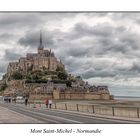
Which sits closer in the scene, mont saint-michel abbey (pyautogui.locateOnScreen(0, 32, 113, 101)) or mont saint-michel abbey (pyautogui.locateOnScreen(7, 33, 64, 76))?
mont saint-michel abbey (pyautogui.locateOnScreen(7, 33, 64, 76))

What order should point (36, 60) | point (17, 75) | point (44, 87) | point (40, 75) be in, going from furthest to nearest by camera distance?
point (44, 87) < point (40, 75) < point (17, 75) < point (36, 60)

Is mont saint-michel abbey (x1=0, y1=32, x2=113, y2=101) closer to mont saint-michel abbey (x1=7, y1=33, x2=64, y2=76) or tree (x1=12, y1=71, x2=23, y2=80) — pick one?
tree (x1=12, y1=71, x2=23, y2=80)

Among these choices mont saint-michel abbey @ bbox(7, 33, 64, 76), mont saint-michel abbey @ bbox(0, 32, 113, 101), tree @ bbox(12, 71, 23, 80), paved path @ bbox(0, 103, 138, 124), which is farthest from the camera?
mont saint-michel abbey @ bbox(0, 32, 113, 101)

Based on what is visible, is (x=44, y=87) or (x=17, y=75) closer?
(x=17, y=75)

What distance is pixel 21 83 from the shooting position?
74.6m

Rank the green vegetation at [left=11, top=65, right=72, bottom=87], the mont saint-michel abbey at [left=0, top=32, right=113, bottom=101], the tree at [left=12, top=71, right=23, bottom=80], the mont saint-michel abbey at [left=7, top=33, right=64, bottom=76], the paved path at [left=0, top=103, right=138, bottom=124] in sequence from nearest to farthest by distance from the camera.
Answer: the paved path at [left=0, top=103, right=138, bottom=124] → the mont saint-michel abbey at [left=7, top=33, right=64, bottom=76] → the green vegetation at [left=11, top=65, right=72, bottom=87] → the tree at [left=12, top=71, right=23, bottom=80] → the mont saint-michel abbey at [left=0, top=32, right=113, bottom=101]

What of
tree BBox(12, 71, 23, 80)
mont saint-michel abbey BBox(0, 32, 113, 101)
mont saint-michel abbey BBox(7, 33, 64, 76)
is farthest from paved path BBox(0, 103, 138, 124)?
tree BBox(12, 71, 23, 80)

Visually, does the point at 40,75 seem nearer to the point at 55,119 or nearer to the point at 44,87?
the point at 44,87

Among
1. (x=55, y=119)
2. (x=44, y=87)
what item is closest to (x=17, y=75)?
(x=44, y=87)

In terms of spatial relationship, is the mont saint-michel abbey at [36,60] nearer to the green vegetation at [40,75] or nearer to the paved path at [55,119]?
the green vegetation at [40,75]

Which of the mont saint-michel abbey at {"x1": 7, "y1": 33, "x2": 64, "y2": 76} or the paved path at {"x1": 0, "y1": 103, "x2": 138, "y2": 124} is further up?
the mont saint-michel abbey at {"x1": 7, "y1": 33, "x2": 64, "y2": 76}

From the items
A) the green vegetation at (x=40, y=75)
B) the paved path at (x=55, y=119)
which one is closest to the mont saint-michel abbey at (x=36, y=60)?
the green vegetation at (x=40, y=75)

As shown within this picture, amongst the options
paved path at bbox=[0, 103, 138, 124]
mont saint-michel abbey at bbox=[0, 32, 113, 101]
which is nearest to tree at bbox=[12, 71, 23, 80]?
mont saint-michel abbey at bbox=[0, 32, 113, 101]
